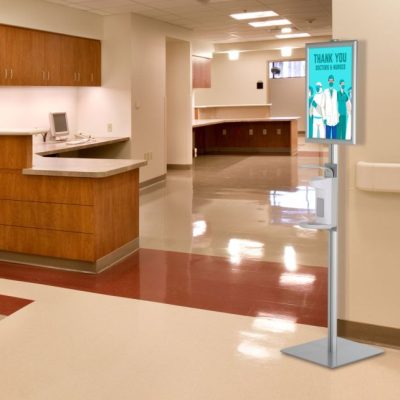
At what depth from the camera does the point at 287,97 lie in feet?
64.2

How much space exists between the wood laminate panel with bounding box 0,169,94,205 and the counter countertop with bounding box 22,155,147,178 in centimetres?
8

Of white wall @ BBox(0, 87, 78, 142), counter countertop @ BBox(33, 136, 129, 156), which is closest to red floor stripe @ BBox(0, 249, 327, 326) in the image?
counter countertop @ BBox(33, 136, 129, 156)

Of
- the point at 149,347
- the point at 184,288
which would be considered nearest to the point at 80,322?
the point at 149,347

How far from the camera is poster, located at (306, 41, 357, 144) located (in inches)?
122

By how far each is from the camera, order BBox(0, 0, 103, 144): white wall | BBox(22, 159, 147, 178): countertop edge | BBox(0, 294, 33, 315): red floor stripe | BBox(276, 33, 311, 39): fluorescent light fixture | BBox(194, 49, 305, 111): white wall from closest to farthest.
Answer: BBox(0, 294, 33, 315): red floor stripe < BBox(22, 159, 147, 178): countertop edge < BBox(0, 0, 103, 144): white wall < BBox(276, 33, 311, 39): fluorescent light fixture < BBox(194, 49, 305, 111): white wall

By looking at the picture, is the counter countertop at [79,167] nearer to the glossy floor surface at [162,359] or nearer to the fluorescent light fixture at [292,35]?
the glossy floor surface at [162,359]

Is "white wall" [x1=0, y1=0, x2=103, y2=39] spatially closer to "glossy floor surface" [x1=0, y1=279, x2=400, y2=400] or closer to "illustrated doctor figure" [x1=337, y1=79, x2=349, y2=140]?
"glossy floor surface" [x1=0, y1=279, x2=400, y2=400]

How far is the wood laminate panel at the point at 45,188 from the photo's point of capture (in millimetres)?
5152

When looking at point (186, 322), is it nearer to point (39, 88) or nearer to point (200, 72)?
point (39, 88)

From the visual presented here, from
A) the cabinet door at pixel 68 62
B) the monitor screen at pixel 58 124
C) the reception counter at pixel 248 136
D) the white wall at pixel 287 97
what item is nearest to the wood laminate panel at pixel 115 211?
the monitor screen at pixel 58 124

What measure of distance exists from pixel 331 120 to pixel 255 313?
1.66 metres

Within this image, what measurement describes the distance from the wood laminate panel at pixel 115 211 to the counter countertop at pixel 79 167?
109 millimetres

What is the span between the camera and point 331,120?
3166mm

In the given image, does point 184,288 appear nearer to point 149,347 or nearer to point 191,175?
point 149,347
